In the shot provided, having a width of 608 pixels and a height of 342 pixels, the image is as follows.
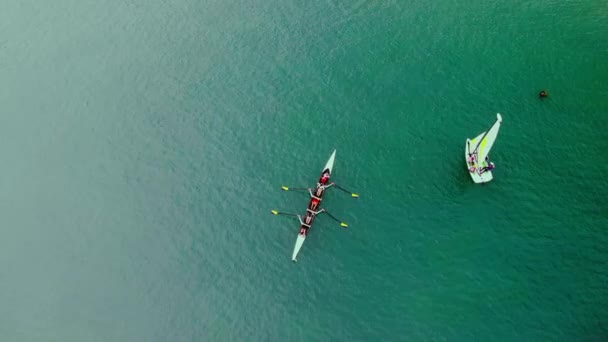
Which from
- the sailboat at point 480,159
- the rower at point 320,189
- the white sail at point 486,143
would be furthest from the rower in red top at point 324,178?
the white sail at point 486,143

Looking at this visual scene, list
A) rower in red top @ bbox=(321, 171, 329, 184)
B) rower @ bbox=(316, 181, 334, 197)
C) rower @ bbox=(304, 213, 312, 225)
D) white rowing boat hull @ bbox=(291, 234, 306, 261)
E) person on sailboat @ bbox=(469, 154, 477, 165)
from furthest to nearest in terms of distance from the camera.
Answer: rower in red top @ bbox=(321, 171, 329, 184), person on sailboat @ bbox=(469, 154, 477, 165), rower @ bbox=(316, 181, 334, 197), rower @ bbox=(304, 213, 312, 225), white rowing boat hull @ bbox=(291, 234, 306, 261)

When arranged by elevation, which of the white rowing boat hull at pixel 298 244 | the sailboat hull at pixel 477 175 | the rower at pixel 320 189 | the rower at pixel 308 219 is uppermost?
the sailboat hull at pixel 477 175

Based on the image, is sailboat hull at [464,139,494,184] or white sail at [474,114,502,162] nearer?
white sail at [474,114,502,162]

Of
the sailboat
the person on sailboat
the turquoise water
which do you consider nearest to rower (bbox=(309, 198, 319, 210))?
the turquoise water

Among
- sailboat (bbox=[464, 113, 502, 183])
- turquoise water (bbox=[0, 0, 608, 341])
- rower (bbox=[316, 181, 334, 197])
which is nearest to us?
turquoise water (bbox=[0, 0, 608, 341])

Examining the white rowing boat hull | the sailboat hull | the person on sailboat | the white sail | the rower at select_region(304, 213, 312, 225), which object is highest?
the white sail

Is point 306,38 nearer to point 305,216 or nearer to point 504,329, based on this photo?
point 305,216

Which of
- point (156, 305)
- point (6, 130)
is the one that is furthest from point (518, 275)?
point (6, 130)

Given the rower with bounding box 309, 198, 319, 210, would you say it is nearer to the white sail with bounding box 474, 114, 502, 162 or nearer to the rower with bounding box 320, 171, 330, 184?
the rower with bounding box 320, 171, 330, 184

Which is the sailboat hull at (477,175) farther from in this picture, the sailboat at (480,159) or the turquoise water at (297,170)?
the turquoise water at (297,170)
